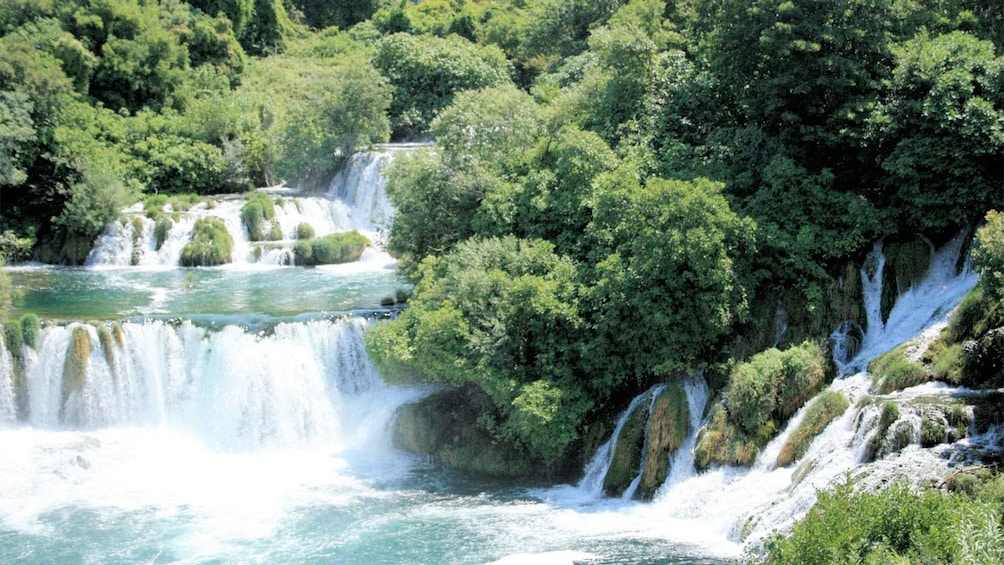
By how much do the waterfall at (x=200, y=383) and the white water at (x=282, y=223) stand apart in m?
7.72

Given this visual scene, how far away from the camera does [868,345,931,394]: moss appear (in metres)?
15.8

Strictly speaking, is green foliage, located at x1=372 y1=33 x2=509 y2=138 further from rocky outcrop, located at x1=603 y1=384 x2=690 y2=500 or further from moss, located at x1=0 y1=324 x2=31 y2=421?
rocky outcrop, located at x1=603 y1=384 x2=690 y2=500

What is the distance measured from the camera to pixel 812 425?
645 inches

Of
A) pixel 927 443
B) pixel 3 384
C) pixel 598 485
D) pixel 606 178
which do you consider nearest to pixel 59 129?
pixel 3 384

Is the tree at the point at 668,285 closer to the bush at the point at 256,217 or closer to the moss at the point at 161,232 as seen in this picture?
the bush at the point at 256,217

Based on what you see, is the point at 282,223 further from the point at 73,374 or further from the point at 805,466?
the point at 805,466

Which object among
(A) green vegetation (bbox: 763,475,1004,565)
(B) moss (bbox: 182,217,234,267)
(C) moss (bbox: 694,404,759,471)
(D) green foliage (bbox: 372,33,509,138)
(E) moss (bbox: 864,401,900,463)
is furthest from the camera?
(D) green foliage (bbox: 372,33,509,138)

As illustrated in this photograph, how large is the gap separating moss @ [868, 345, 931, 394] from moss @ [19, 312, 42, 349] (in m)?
17.7

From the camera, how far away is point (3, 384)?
857 inches

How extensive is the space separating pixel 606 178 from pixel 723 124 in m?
4.56

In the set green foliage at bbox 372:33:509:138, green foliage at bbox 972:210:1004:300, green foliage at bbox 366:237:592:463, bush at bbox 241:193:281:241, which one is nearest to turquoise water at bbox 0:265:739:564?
green foliage at bbox 366:237:592:463

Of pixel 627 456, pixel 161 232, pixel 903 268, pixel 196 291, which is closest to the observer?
pixel 627 456

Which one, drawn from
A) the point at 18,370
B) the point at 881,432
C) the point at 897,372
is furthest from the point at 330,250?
the point at 881,432

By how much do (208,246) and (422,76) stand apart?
16861mm
